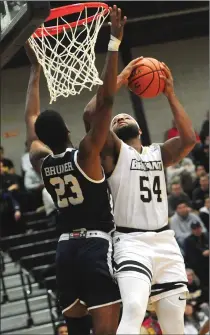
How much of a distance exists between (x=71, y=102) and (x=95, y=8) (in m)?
10.4

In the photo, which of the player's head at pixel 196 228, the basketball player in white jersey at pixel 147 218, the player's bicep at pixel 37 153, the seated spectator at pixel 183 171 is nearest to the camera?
the basketball player in white jersey at pixel 147 218

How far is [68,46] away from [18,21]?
33.3 inches

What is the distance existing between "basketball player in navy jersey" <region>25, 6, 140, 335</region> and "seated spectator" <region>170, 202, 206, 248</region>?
7.22 meters

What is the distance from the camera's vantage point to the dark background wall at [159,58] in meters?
15.8

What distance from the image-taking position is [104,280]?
4758mm

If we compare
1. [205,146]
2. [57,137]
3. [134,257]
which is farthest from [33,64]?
[205,146]

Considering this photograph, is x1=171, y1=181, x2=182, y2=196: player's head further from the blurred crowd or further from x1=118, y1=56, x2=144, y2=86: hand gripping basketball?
x1=118, y1=56, x2=144, y2=86: hand gripping basketball

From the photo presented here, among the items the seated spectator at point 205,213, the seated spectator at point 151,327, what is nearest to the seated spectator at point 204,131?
the seated spectator at point 205,213

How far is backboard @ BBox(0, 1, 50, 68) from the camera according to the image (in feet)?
15.1

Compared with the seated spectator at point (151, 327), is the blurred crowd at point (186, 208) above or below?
above

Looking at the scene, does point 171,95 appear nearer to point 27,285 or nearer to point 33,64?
point 33,64

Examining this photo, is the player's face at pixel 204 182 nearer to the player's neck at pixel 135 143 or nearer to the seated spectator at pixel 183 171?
the seated spectator at pixel 183 171

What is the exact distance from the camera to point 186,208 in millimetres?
12203

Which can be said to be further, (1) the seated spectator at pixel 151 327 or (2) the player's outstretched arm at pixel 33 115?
(1) the seated spectator at pixel 151 327
